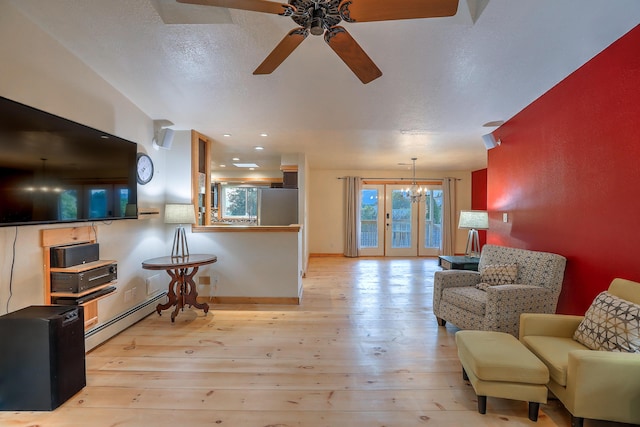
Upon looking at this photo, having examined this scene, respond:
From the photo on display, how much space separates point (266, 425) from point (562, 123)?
343 cm

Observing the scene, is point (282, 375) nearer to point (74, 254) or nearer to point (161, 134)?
point (74, 254)

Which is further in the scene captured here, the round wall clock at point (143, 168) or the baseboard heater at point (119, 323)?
the round wall clock at point (143, 168)

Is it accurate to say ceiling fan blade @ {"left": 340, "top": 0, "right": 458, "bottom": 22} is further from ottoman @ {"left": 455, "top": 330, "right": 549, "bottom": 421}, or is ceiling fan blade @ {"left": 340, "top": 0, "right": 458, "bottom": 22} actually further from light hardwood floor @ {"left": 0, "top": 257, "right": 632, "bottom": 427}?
light hardwood floor @ {"left": 0, "top": 257, "right": 632, "bottom": 427}

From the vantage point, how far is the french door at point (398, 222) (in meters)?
7.41

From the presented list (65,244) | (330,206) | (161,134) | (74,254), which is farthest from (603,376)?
(330,206)

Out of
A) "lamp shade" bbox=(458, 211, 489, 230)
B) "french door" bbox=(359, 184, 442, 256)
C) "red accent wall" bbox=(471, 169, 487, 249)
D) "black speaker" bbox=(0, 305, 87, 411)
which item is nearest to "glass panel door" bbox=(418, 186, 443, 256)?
"french door" bbox=(359, 184, 442, 256)

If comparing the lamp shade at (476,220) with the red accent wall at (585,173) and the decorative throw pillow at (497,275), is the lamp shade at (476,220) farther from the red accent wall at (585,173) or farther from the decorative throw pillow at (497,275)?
the decorative throw pillow at (497,275)

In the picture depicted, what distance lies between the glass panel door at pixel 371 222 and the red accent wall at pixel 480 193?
2.38m

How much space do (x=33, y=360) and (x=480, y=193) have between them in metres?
8.01

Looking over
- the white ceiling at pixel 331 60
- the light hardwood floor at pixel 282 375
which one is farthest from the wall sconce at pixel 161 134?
the light hardwood floor at pixel 282 375

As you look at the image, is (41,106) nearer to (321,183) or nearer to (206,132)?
(206,132)

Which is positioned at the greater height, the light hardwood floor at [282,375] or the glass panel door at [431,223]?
the glass panel door at [431,223]

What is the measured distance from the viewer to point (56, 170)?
199cm

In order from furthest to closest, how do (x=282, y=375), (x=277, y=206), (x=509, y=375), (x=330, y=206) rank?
1. (x=330, y=206)
2. (x=277, y=206)
3. (x=282, y=375)
4. (x=509, y=375)
